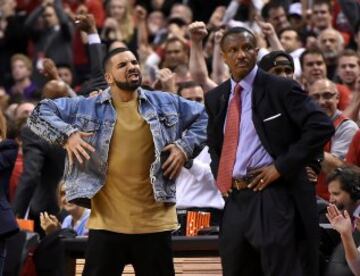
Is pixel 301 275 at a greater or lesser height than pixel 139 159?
lesser

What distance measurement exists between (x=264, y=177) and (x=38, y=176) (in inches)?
177

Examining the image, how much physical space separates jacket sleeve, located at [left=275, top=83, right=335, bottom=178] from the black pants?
1090 mm

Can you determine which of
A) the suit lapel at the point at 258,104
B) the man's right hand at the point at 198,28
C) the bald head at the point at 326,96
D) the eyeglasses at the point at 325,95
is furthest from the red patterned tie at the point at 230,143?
the eyeglasses at the point at 325,95

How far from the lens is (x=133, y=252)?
838cm

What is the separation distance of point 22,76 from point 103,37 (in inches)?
49.0

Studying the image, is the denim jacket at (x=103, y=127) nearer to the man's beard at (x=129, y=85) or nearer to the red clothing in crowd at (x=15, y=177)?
the man's beard at (x=129, y=85)

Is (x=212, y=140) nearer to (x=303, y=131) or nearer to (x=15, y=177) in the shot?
(x=303, y=131)

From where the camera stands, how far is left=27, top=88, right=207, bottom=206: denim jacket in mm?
8289

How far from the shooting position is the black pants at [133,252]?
27.3ft

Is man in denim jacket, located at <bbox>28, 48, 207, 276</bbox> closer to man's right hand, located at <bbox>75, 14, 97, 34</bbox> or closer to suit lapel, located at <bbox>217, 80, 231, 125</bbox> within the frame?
suit lapel, located at <bbox>217, 80, 231, 125</bbox>

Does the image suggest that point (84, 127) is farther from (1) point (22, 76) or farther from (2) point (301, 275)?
(1) point (22, 76)

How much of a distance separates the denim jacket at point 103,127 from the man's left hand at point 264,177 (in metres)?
0.64

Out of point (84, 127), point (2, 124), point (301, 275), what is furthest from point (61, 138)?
point (301, 275)

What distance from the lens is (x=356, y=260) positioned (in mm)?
8273
